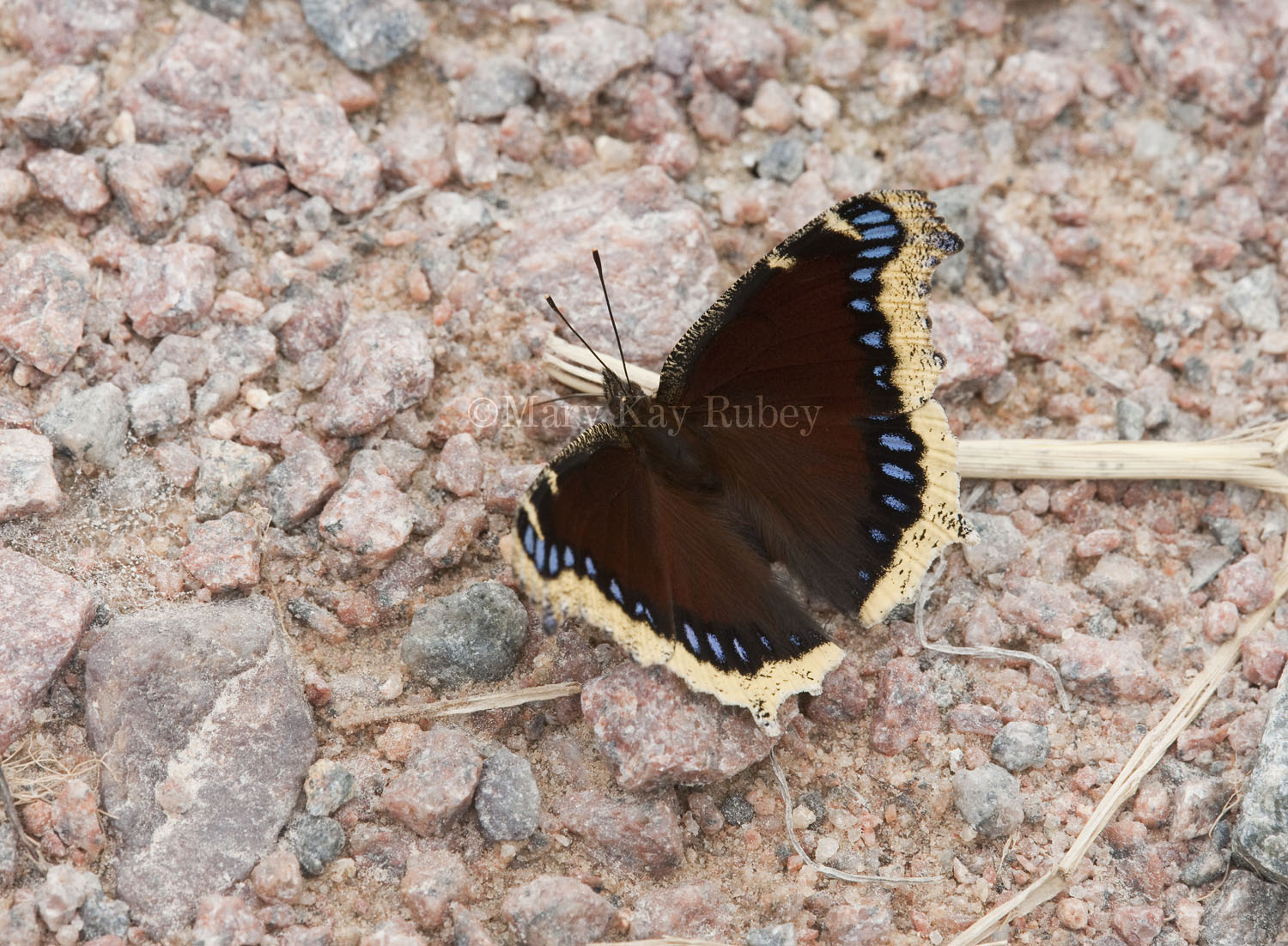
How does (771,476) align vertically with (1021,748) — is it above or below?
above

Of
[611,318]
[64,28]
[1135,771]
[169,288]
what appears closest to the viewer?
[1135,771]

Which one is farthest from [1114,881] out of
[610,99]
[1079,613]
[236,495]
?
[610,99]

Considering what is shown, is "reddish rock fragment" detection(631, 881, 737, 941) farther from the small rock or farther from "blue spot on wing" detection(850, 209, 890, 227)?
the small rock

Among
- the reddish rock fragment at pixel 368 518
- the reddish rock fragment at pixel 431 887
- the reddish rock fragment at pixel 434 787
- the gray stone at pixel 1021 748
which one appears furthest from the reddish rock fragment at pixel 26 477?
the gray stone at pixel 1021 748

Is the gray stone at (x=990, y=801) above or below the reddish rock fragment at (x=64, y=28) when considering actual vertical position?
below

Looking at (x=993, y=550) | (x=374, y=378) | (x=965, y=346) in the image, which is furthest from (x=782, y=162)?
(x=374, y=378)

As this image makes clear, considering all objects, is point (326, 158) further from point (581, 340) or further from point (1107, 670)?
point (1107, 670)

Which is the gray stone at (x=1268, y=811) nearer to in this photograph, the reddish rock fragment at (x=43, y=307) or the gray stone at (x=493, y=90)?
the gray stone at (x=493, y=90)
